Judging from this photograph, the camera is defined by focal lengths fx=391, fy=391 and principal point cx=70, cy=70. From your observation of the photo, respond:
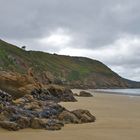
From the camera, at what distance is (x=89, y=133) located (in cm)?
1600

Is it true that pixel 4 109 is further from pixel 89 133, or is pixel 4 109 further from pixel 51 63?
pixel 51 63

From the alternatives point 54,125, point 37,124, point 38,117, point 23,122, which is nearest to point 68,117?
point 38,117

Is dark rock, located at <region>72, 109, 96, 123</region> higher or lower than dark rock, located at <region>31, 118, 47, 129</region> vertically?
higher

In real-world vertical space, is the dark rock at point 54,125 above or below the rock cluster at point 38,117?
below

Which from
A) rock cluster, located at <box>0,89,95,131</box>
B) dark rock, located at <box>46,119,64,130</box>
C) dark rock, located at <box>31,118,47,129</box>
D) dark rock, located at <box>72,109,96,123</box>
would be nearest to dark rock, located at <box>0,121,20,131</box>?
rock cluster, located at <box>0,89,95,131</box>

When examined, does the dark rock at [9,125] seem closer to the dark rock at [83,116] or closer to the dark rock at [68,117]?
the dark rock at [68,117]

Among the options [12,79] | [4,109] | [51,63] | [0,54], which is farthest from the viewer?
[51,63]

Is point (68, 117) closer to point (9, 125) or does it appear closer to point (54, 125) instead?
point (54, 125)

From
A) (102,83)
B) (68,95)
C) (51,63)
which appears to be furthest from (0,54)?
(68,95)

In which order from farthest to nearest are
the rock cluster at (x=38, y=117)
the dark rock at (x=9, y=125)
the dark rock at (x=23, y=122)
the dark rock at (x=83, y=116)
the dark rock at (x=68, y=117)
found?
the dark rock at (x=83, y=116) < the dark rock at (x=68, y=117) < the rock cluster at (x=38, y=117) < the dark rock at (x=23, y=122) < the dark rock at (x=9, y=125)

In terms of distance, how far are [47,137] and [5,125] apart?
2320mm

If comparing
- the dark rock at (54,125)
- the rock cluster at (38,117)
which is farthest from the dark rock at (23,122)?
the dark rock at (54,125)

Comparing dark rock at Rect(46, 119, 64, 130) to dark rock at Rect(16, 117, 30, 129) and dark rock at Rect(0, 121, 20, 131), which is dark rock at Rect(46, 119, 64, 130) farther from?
dark rock at Rect(0, 121, 20, 131)

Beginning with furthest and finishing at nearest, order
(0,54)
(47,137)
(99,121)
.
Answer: (0,54)
(99,121)
(47,137)
